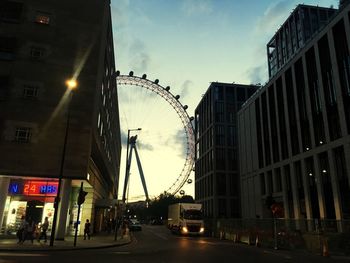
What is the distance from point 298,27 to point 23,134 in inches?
3189

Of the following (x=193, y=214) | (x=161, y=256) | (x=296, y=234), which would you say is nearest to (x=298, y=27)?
(x=193, y=214)

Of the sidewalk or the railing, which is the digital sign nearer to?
the sidewalk

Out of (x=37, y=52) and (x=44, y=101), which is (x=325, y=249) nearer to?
(x=44, y=101)

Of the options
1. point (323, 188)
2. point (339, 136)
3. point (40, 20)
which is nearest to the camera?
point (40, 20)

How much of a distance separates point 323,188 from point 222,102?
57.2 metres

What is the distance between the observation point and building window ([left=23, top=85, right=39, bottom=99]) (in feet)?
95.3

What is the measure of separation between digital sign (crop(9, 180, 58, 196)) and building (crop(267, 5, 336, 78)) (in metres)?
69.8

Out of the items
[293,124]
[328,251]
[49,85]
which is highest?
[293,124]

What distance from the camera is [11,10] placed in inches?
1248

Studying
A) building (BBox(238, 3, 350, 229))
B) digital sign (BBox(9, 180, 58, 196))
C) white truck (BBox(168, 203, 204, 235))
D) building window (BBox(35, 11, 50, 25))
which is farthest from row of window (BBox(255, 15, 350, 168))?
building window (BBox(35, 11, 50, 25))

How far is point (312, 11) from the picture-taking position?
89.2 metres

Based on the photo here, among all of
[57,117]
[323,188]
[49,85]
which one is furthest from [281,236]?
[49,85]

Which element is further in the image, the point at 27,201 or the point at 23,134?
the point at 27,201

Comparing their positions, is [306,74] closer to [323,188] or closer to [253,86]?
[323,188]
